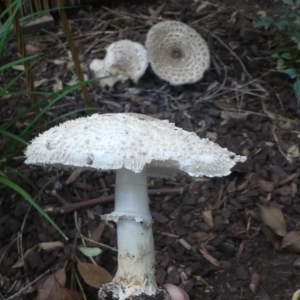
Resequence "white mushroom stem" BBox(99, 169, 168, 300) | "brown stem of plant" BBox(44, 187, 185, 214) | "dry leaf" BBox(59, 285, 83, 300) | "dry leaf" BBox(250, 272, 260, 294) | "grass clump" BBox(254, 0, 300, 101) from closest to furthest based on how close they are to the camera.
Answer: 1. "white mushroom stem" BBox(99, 169, 168, 300)
2. "dry leaf" BBox(59, 285, 83, 300)
3. "dry leaf" BBox(250, 272, 260, 294)
4. "brown stem of plant" BBox(44, 187, 185, 214)
5. "grass clump" BBox(254, 0, 300, 101)

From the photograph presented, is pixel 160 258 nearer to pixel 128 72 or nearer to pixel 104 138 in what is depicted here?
pixel 104 138

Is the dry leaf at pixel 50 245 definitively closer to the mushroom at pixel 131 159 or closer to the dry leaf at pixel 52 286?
the dry leaf at pixel 52 286

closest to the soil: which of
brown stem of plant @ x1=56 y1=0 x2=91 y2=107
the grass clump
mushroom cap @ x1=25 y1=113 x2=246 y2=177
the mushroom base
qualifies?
the grass clump

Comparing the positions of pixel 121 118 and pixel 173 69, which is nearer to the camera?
pixel 121 118

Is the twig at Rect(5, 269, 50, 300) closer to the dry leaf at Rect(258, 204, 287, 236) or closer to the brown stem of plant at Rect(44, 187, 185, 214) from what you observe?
the brown stem of plant at Rect(44, 187, 185, 214)

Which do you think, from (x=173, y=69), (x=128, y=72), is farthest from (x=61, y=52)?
(x=173, y=69)

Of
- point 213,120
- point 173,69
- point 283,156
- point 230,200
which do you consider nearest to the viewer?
point 230,200
